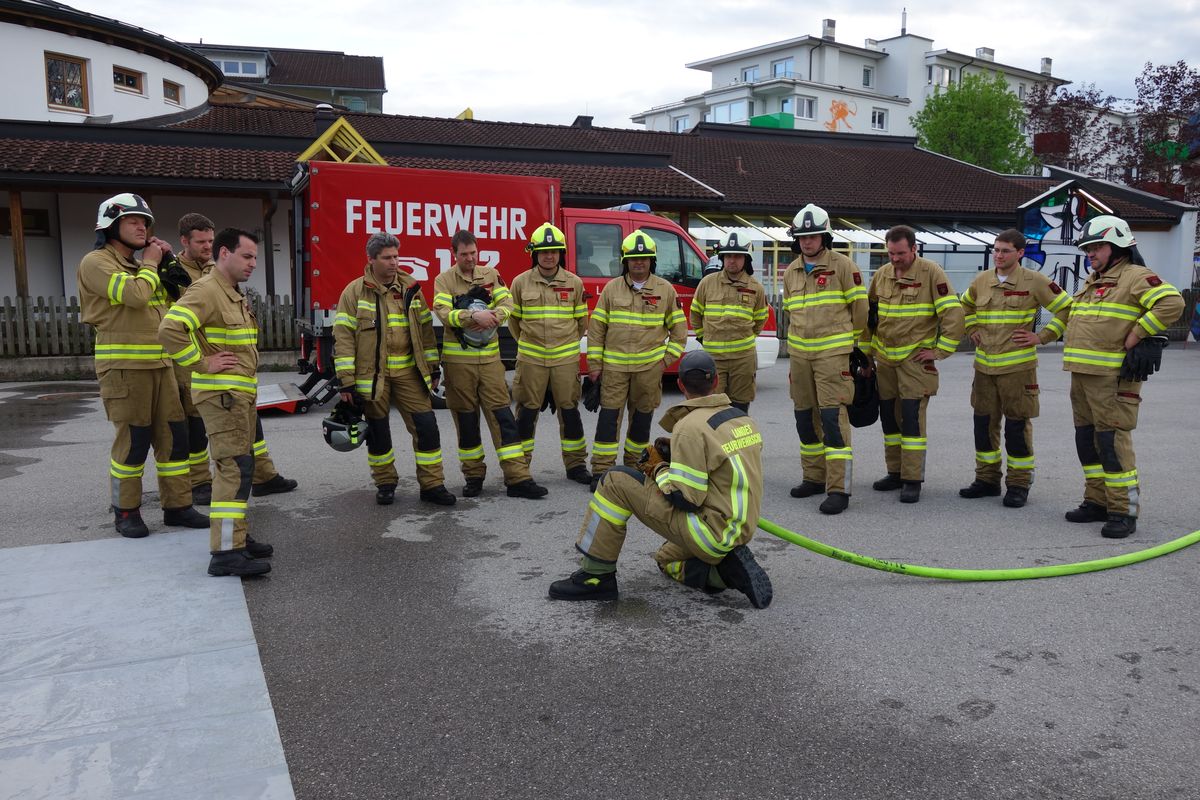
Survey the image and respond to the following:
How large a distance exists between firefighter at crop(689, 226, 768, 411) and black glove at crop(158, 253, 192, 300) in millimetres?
3789

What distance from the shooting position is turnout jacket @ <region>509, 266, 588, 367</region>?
22.8 ft

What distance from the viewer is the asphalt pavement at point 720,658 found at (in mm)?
3014

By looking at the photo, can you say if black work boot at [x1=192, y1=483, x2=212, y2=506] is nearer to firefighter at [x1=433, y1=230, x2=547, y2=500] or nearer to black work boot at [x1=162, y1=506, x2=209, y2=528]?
black work boot at [x1=162, y1=506, x2=209, y2=528]

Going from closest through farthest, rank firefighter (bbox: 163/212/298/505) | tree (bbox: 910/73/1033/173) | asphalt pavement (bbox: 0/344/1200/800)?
asphalt pavement (bbox: 0/344/1200/800) < firefighter (bbox: 163/212/298/505) < tree (bbox: 910/73/1033/173)

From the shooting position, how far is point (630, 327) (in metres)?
6.95

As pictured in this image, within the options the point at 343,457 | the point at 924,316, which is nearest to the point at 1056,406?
the point at 924,316

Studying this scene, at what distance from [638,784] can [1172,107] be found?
112 feet

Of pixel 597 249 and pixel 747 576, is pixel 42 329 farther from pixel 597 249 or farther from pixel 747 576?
pixel 747 576

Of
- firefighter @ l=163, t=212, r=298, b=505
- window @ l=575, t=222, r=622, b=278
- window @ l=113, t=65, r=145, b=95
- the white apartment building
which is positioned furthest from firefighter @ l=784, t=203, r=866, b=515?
the white apartment building

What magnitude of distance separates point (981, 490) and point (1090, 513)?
0.84 meters

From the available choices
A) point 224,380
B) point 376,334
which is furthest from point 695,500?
point 376,334

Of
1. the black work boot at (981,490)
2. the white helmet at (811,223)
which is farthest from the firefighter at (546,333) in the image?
the black work boot at (981,490)

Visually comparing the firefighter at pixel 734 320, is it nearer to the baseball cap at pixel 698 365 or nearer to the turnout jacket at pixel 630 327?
the turnout jacket at pixel 630 327

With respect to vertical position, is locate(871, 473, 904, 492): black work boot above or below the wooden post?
below
